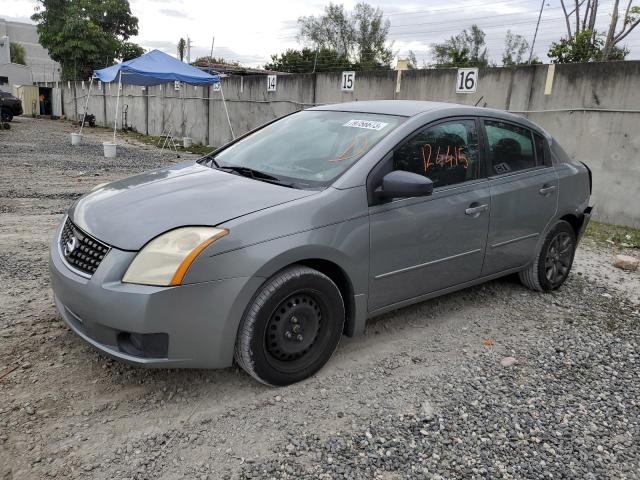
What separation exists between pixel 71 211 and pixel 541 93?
7.86 meters

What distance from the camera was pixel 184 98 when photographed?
64.0 ft

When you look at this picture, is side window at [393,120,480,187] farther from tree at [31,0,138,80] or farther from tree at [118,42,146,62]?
tree at [118,42,146,62]

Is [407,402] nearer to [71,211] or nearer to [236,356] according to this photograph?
[236,356]

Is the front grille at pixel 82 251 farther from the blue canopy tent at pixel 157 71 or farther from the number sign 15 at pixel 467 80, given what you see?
the blue canopy tent at pixel 157 71

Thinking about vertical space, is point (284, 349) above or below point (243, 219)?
below

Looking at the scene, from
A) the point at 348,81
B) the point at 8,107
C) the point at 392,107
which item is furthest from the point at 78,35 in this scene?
the point at 392,107

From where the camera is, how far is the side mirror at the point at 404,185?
3.02 meters

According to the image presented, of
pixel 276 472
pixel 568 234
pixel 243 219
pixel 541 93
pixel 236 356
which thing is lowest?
pixel 276 472

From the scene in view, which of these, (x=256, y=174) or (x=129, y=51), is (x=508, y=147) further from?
(x=129, y=51)

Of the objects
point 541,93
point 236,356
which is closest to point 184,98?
point 541,93

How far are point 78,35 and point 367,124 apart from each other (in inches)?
1427

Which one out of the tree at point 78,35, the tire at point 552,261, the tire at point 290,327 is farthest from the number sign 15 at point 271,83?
the tree at point 78,35

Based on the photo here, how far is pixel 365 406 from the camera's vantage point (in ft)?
9.38

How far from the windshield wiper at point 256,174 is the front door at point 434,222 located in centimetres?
56
